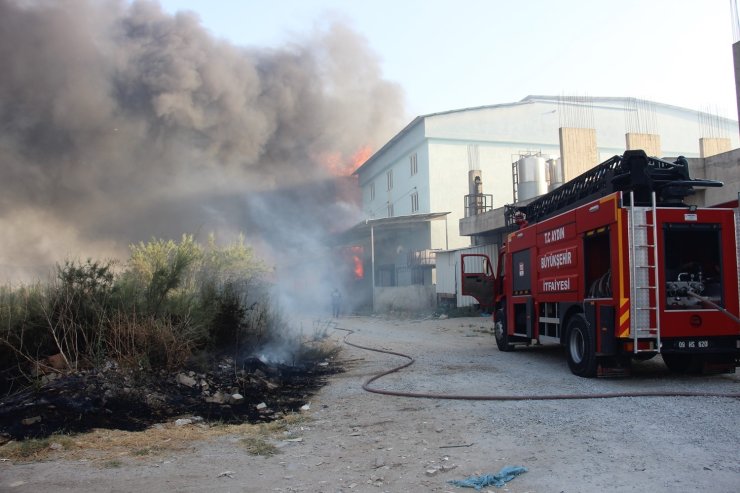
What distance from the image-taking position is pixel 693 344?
281 inches

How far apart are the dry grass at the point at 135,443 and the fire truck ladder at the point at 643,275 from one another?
431 centimetres

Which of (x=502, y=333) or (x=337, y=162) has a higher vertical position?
(x=337, y=162)

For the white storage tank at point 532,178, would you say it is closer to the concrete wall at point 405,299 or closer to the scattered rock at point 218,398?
the concrete wall at point 405,299

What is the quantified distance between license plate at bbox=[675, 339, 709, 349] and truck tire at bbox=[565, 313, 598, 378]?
0.99 m

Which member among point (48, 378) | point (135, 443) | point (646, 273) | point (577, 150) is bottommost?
point (135, 443)

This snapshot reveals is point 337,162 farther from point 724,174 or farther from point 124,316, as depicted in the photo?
point 124,316

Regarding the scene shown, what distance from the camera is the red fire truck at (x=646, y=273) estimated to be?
710 cm

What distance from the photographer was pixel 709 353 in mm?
7227

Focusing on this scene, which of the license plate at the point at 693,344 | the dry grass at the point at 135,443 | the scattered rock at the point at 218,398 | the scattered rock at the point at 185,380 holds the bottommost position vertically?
the dry grass at the point at 135,443

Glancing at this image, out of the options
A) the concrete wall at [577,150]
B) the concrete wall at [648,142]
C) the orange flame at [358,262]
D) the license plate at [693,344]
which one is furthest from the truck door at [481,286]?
the orange flame at [358,262]

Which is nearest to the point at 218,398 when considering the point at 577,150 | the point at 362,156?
the point at 577,150

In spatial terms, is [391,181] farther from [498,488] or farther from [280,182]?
[498,488]

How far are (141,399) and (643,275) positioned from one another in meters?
6.09

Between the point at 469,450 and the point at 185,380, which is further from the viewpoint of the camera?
the point at 185,380
